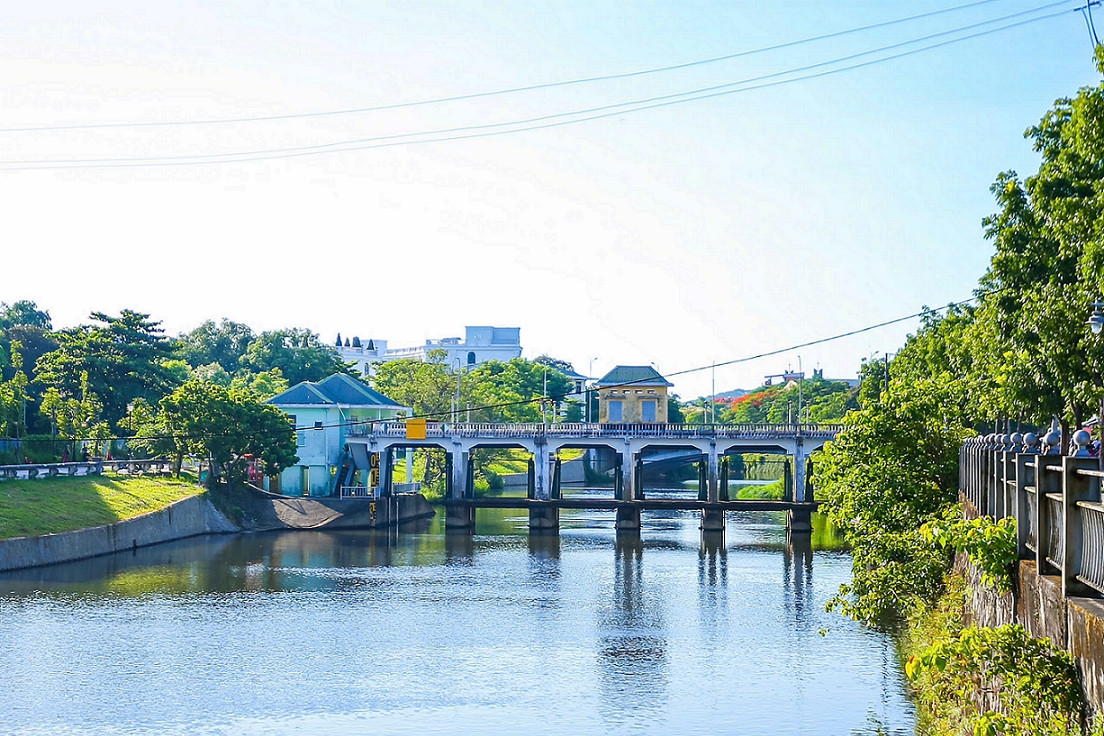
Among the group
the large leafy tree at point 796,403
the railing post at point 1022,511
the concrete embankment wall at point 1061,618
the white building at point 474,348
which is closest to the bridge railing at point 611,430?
the large leafy tree at point 796,403

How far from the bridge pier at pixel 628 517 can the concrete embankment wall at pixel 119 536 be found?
20168 millimetres

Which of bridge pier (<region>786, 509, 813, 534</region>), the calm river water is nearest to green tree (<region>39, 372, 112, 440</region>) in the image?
the calm river water

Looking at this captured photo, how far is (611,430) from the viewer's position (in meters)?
74.0

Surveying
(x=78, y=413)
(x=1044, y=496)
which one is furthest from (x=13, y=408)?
(x=1044, y=496)

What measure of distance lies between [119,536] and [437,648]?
80.8 feet

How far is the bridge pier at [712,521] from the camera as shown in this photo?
66562 millimetres

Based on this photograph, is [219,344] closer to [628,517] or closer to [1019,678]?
[628,517]

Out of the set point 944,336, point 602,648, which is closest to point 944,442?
point 602,648

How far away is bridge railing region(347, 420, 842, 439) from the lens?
72.6 metres

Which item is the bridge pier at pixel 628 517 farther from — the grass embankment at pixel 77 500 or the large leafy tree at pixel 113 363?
the large leafy tree at pixel 113 363

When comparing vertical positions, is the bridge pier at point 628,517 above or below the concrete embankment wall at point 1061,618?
below

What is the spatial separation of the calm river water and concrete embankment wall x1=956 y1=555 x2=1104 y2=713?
1082 cm

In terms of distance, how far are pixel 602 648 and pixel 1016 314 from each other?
1489 centimetres

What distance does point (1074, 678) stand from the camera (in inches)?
421
